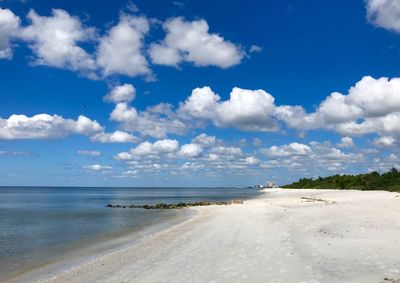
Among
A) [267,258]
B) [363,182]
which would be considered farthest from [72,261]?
[363,182]

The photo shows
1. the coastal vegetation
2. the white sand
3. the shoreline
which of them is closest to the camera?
the white sand

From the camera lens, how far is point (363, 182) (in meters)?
119

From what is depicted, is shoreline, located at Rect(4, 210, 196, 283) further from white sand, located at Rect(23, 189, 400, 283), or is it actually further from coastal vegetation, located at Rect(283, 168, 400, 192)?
coastal vegetation, located at Rect(283, 168, 400, 192)

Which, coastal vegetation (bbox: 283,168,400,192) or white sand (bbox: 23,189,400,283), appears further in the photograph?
coastal vegetation (bbox: 283,168,400,192)

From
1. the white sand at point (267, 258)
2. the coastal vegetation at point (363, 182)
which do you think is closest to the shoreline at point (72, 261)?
the white sand at point (267, 258)

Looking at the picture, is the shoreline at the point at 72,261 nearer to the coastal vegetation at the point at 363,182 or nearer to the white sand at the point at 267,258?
the white sand at the point at 267,258

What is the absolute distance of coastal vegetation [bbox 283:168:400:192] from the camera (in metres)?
99.7

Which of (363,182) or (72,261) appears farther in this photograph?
(363,182)

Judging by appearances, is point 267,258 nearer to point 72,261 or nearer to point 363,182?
point 72,261

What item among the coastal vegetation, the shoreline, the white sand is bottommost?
the shoreline

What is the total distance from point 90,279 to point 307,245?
34.1ft

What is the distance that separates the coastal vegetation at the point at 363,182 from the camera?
99.7 meters

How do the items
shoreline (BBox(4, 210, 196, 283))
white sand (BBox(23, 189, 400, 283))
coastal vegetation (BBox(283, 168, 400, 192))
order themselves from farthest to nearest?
1. coastal vegetation (BBox(283, 168, 400, 192))
2. shoreline (BBox(4, 210, 196, 283))
3. white sand (BBox(23, 189, 400, 283))

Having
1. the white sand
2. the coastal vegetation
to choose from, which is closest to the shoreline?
the white sand
